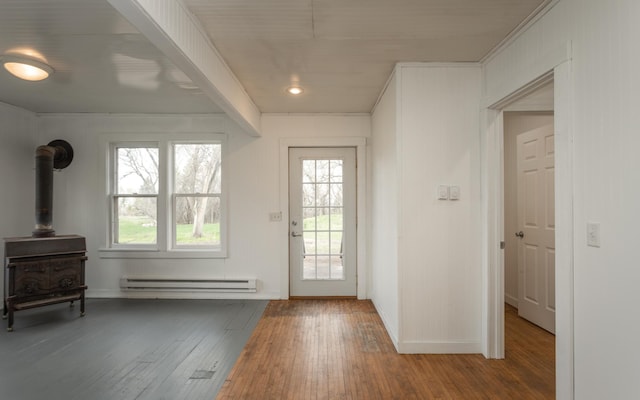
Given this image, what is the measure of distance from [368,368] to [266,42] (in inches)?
102

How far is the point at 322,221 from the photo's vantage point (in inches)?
172

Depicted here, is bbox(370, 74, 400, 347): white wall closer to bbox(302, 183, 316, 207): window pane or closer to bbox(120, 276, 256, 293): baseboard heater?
bbox(302, 183, 316, 207): window pane

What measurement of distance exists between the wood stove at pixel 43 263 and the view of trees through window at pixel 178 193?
75cm

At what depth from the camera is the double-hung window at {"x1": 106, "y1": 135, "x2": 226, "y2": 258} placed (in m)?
4.41

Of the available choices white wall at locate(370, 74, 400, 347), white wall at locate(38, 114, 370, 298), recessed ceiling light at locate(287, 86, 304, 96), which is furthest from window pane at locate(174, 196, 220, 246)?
white wall at locate(370, 74, 400, 347)

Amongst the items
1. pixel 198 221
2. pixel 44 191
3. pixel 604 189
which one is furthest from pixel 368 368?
pixel 44 191

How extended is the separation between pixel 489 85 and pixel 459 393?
2323 millimetres

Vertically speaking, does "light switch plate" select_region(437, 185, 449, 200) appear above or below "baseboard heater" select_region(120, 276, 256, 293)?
above

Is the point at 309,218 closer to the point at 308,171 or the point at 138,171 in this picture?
the point at 308,171

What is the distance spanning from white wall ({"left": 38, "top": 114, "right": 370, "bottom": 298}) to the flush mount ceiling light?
150 centimetres

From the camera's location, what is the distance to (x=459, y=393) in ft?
7.14

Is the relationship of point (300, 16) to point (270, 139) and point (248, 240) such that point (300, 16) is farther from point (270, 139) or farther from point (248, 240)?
point (248, 240)

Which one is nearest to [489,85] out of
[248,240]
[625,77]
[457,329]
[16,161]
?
[625,77]

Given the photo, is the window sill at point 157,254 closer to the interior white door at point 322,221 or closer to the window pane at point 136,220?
the window pane at point 136,220
